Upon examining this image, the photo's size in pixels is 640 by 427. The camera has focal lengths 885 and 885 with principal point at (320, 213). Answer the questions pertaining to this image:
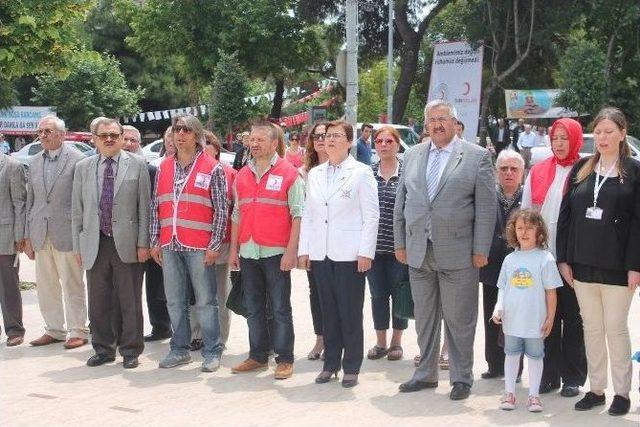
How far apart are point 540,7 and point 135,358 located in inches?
1049

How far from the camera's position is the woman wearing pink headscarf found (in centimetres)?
640

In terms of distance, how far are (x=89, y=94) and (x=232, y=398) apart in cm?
3737

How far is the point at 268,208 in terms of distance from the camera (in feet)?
23.2

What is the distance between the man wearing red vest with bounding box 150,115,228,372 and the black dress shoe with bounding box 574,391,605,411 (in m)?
2.96

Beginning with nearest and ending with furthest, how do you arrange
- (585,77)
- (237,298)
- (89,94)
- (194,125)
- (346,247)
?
(346,247) → (194,125) → (237,298) → (585,77) → (89,94)

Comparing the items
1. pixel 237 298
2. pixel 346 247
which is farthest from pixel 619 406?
pixel 237 298

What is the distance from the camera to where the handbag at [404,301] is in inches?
279

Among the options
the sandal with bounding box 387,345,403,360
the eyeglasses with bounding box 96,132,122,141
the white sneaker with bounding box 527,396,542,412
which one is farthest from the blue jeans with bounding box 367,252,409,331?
the eyeglasses with bounding box 96,132,122,141

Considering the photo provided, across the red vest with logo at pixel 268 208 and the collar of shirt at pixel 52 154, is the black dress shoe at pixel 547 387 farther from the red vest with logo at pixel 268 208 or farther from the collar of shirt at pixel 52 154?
the collar of shirt at pixel 52 154

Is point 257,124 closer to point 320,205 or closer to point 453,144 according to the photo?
point 320,205

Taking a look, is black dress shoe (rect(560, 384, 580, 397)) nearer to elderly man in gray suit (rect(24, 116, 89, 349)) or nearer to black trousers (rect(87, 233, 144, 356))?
black trousers (rect(87, 233, 144, 356))

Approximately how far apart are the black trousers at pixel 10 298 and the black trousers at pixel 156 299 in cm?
125

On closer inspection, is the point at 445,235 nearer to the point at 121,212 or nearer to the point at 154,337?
the point at 121,212

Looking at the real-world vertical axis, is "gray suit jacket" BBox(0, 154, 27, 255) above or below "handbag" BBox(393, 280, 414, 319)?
above
